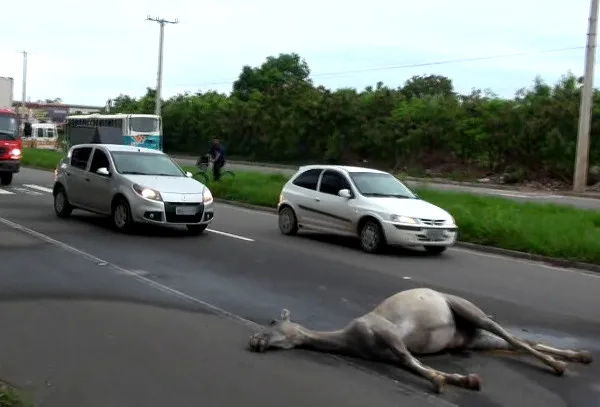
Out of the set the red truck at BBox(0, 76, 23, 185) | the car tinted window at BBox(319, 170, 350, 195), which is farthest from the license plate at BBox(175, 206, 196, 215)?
the red truck at BBox(0, 76, 23, 185)

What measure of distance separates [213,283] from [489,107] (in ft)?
116

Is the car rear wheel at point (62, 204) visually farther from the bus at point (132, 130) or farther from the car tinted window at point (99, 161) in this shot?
the bus at point (132, 130)

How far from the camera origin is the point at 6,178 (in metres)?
28.4

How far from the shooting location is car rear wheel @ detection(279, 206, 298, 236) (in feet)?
54.1

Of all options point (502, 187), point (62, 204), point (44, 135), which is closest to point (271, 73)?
point (44, 135)

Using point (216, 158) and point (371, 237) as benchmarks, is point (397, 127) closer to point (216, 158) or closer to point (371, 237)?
point (216, 158)

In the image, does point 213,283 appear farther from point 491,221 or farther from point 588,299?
point 491,221

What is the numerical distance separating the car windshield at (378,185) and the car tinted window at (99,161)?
488 centimetres

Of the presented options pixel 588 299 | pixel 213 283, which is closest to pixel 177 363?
pixel 213 283

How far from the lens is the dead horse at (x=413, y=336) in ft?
21.2

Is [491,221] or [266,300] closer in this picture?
[266,300]

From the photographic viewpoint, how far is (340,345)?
6.71 m

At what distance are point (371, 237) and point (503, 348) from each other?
716 cm

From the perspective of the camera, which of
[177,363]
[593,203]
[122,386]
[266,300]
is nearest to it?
[122,386]
